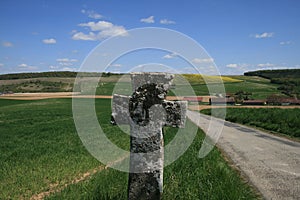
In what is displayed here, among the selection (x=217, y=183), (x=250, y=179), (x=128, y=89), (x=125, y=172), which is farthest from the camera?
(x=250, y=179)

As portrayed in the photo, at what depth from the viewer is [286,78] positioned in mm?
96312

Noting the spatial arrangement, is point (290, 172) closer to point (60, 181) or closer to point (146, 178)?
point (146, 178)

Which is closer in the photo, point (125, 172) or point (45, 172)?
point (125, 172)

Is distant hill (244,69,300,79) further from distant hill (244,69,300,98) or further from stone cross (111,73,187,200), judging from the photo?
stone cross (111,73,187,200)

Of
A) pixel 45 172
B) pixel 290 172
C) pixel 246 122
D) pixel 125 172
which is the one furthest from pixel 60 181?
pixel 246 122

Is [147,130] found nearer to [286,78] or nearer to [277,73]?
[286,78]

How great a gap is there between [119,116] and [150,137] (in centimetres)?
59

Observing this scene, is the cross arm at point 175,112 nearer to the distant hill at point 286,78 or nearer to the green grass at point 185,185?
the green grass at point 185,185

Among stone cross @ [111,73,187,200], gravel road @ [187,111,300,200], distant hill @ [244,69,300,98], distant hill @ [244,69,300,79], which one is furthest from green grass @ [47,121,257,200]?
distant hill @ [244,69,300,79]

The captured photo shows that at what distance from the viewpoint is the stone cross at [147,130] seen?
4211 millimetres

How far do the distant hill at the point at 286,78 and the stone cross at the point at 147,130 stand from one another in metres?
71.1

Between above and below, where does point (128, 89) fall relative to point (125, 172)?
above

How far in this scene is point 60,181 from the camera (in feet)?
26.7

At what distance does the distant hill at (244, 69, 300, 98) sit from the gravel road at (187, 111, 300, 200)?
61495mm
